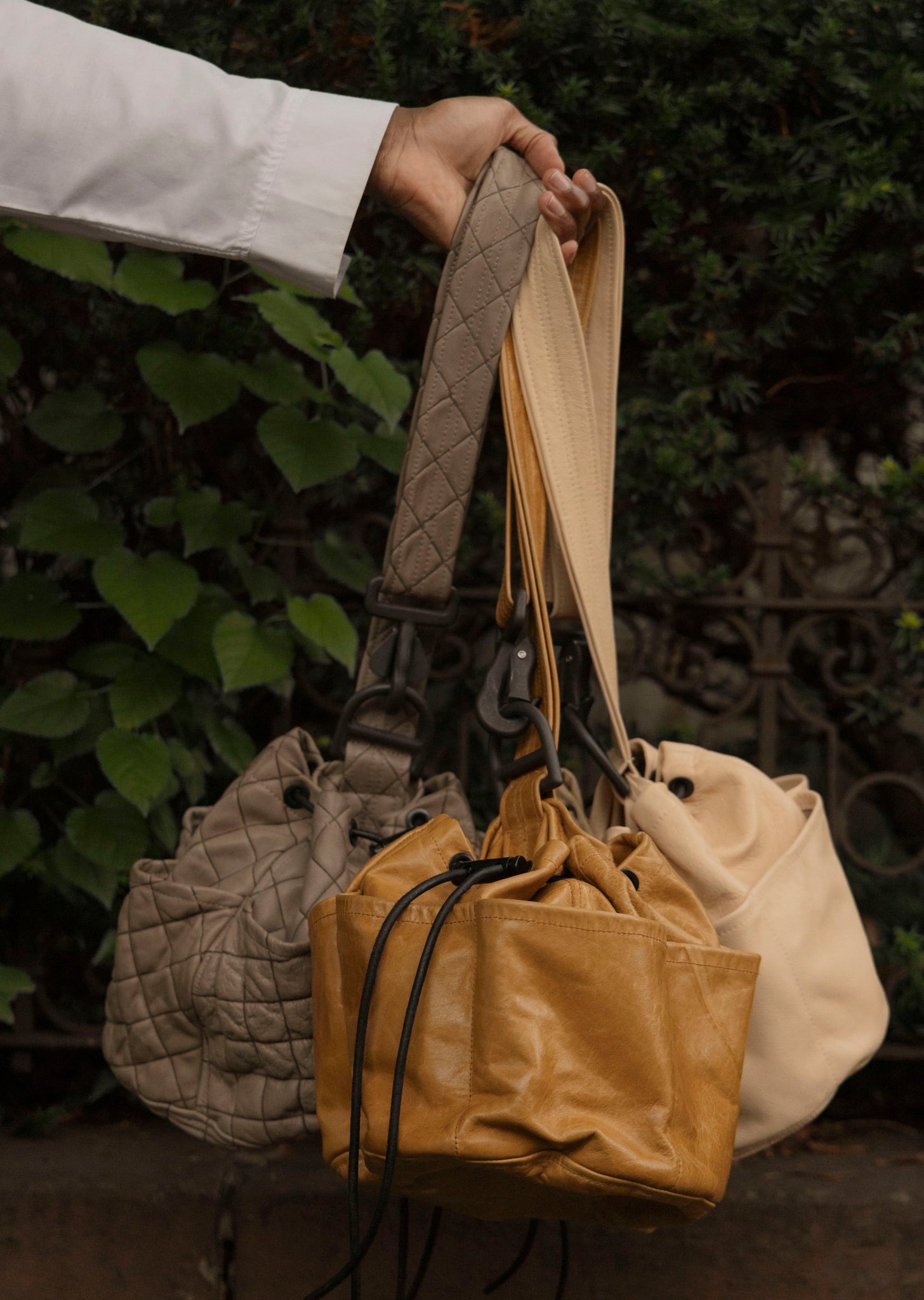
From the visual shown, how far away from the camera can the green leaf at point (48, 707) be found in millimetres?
1579

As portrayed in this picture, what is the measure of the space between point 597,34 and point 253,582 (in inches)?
39.8

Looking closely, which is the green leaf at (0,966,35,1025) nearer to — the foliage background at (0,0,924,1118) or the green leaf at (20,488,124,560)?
the foliage background at (0,0,924,1118)

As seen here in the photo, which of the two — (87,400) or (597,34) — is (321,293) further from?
(597,34)

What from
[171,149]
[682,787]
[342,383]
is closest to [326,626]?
[342,383]

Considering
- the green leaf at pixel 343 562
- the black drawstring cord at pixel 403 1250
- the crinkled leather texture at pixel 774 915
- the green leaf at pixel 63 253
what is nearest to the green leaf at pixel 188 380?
the green leaf at pixel 63 253

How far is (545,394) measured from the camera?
1146 millimetres

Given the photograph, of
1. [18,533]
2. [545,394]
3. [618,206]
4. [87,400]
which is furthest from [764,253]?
[18,533]

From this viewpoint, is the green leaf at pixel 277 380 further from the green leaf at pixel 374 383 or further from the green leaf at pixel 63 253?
the green leaf at pixel 63 253

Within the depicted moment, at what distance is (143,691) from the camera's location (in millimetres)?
1592

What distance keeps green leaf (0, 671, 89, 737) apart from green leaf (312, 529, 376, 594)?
43 cm

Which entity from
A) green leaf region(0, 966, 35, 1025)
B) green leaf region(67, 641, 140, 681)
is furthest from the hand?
green leaf region(0, 966, 35, 1025)

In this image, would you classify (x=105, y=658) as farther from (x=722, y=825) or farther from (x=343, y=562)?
(x=722, y=825)

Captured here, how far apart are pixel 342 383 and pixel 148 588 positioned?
0.43 metres

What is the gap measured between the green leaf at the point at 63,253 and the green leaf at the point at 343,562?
1.63 ft
